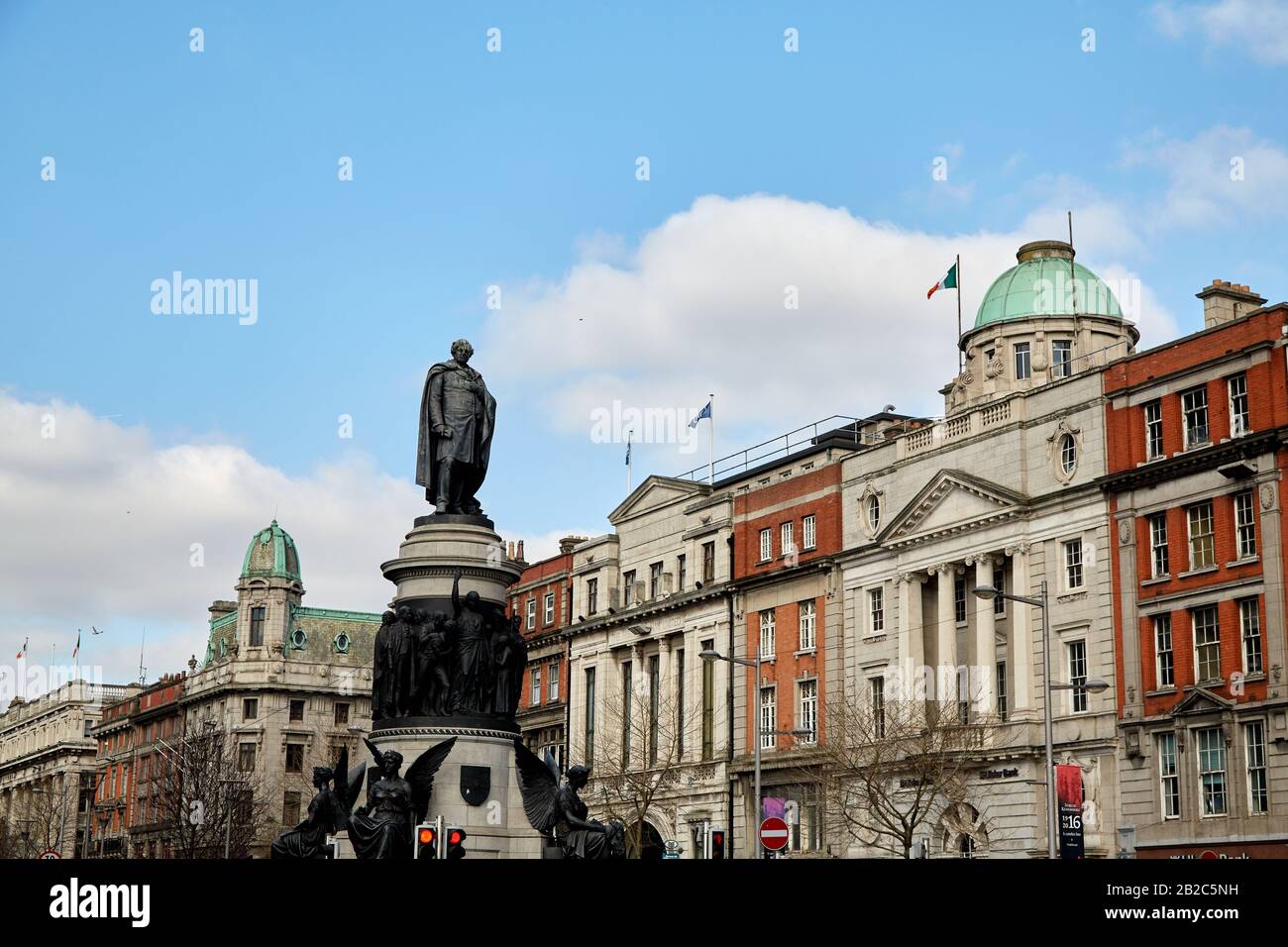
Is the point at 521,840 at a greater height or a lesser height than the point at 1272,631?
lesser

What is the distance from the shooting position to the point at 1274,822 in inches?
2031

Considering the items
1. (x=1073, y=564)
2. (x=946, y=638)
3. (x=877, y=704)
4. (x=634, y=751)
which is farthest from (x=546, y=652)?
(x=1073, y=564)

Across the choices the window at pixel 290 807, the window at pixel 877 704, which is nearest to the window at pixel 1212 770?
the window at pixel 877 704

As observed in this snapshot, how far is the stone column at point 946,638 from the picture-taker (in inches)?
2562

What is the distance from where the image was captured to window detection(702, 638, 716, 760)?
255 ft

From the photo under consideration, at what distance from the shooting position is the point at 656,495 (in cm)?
8619

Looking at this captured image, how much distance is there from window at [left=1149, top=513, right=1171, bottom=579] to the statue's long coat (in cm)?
3266

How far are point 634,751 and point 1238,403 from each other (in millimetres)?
34902

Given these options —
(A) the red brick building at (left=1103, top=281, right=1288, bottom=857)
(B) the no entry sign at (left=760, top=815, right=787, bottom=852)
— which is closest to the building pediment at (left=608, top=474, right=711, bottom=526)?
(A) the red brick building at (left=1103, top=281, right=1288, bottom=857)
